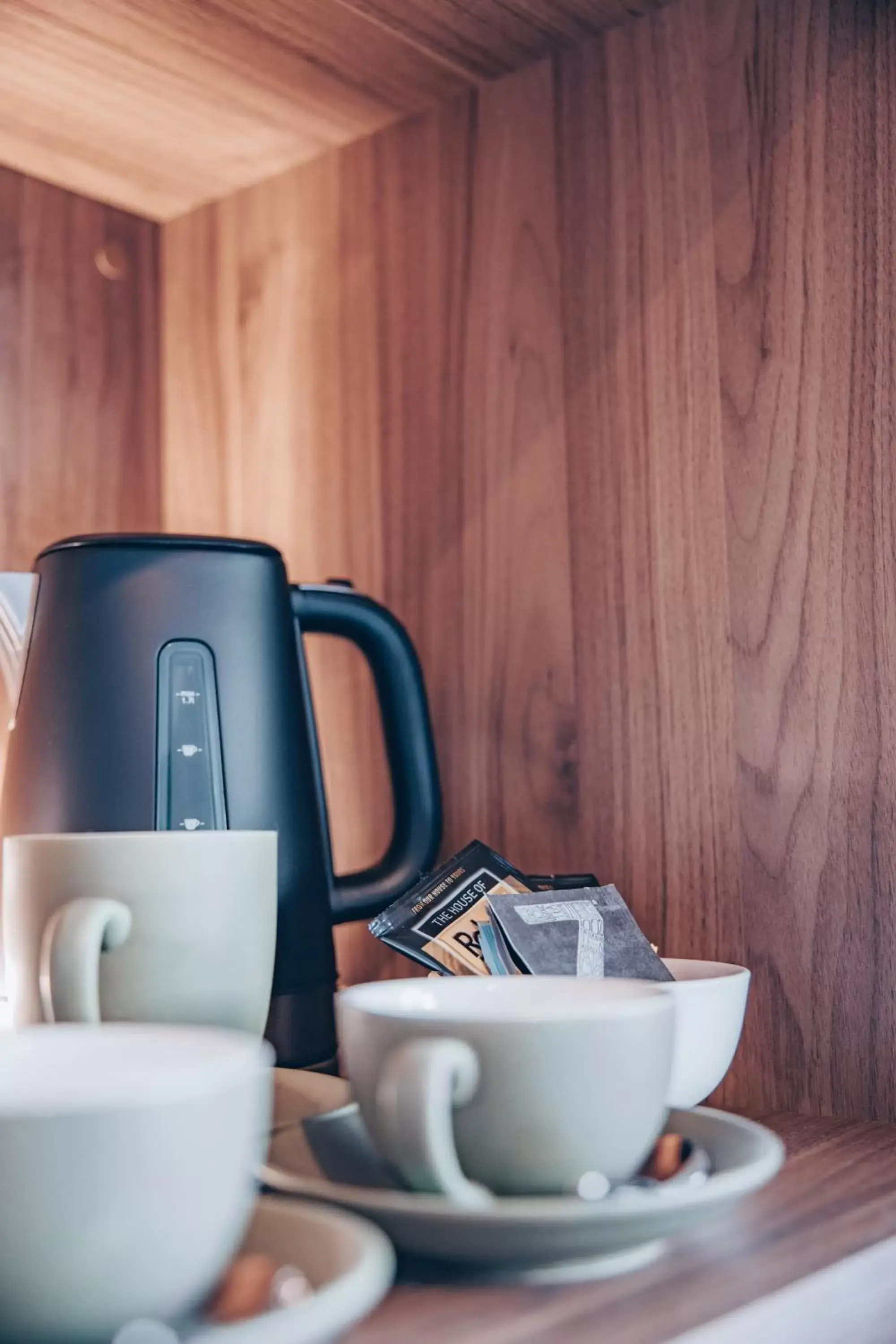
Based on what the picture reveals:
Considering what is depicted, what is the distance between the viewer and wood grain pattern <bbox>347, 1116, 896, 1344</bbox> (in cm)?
35

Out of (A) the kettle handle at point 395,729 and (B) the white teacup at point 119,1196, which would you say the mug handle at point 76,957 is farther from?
(A) the kettle handle at point 395,729

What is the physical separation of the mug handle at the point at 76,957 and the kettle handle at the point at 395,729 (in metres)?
0.26

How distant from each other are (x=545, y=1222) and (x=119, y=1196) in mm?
117

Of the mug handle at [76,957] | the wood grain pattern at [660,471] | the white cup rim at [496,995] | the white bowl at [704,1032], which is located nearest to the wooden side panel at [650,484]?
the wood grain pattern at [660,471]

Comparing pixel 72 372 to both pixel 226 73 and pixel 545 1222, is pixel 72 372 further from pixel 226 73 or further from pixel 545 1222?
pixel 545 1222

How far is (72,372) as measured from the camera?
3.06 ft

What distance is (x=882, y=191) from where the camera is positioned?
633 millimetres

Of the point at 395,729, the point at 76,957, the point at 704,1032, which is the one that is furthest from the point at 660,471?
the point at 76,957

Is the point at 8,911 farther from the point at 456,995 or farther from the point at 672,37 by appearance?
the point at 672,37

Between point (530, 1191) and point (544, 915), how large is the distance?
0.72 ft

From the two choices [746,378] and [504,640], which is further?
[504,640]

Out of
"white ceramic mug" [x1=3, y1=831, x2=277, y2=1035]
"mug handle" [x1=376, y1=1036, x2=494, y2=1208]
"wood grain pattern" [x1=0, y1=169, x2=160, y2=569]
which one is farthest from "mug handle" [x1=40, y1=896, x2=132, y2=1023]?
"wood grain pattern" [x1=0, y1=169, x2=160, y2=569]

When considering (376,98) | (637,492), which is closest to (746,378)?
(637,492)

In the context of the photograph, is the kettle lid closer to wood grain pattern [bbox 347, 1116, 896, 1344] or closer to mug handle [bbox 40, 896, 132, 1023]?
mug handle [bbox 40, 896, 132, 1023]
